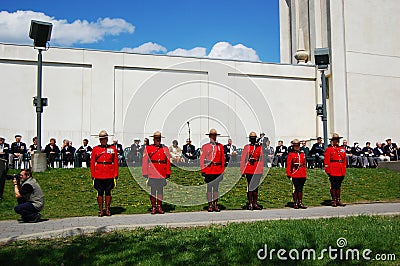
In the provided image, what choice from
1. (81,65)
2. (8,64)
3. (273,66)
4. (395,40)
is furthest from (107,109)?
(395,40)

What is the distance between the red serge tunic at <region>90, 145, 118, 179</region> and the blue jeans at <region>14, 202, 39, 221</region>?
5.31 feet

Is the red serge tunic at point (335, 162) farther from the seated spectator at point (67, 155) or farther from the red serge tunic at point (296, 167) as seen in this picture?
the seated spectator at point (67, 155)

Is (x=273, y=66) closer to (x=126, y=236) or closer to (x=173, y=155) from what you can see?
(x=173, y=155)

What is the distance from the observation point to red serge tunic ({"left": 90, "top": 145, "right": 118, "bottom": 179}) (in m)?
11.4

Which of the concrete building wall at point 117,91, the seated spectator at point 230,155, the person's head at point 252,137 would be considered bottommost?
the seated spectator at point 230,155

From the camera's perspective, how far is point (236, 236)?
26.2 feet

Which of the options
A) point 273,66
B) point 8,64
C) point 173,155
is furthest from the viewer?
point 273,66

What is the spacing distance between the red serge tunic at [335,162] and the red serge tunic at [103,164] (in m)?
6.38

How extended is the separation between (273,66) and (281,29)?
36.2 feet

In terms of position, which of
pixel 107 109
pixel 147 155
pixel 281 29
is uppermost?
pixel 281 29

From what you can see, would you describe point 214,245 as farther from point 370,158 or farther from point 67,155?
point 370,158

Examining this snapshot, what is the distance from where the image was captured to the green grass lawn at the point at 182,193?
12.9m

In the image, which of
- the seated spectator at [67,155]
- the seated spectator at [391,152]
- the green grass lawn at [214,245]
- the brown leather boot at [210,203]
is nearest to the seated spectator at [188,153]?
the seated spectator at [67,155]

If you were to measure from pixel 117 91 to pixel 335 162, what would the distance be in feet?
58.5
